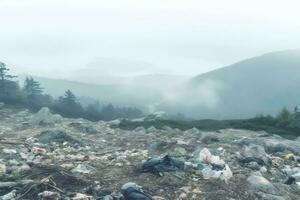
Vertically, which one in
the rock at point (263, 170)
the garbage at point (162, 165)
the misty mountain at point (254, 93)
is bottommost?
the rock at point (263, 170)

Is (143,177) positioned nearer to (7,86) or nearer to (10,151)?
(10,151)

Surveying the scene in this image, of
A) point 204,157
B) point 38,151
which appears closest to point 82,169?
point 204,157

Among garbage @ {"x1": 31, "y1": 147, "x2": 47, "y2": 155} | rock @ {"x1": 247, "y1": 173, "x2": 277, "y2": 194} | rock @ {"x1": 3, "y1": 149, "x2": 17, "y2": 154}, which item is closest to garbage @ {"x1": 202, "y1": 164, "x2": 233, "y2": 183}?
rock @ {"x1": 247, "y1": 173, "x2": 277, "y2": 194}

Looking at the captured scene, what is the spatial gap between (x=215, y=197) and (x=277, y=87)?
17800 cm

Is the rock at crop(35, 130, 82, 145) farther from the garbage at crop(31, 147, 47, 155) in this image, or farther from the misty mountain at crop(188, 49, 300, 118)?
the misty mountain at crop(188, 49, 300, 118)

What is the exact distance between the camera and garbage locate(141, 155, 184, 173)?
38.8ft

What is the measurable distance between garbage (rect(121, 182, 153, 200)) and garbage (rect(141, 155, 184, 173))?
1.34 metres

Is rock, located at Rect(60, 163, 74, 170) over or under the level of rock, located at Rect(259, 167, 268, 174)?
under

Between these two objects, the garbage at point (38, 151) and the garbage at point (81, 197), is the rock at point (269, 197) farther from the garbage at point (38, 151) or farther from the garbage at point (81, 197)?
the garbage at point (38, 151)

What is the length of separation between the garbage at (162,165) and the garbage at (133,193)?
4.39ft

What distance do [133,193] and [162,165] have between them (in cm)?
183

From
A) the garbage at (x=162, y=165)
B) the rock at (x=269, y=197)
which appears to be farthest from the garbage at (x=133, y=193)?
the rock at (x=269, y=197)

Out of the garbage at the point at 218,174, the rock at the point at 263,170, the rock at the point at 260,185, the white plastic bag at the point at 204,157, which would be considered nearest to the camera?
the rock at the point at 260,185

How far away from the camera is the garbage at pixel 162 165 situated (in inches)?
465
